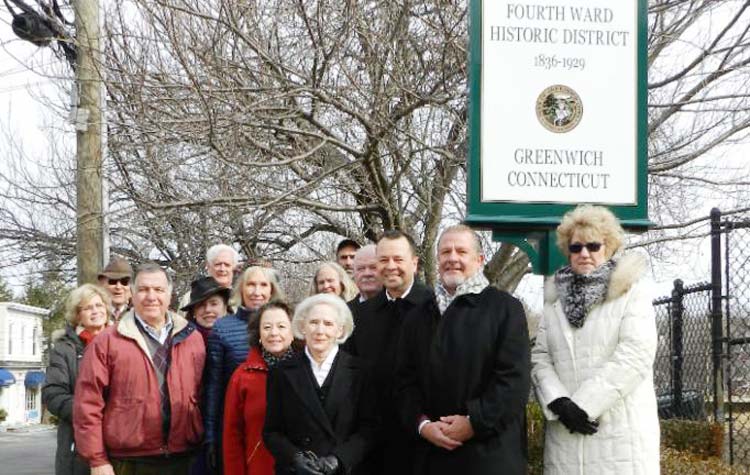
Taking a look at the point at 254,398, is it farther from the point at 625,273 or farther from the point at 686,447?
the point at 686,447

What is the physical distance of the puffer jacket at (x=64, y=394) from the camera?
6590 millimetres

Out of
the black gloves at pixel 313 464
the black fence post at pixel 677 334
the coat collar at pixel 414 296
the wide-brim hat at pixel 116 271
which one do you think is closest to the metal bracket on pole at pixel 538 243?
the coat collar at pixel 414 296

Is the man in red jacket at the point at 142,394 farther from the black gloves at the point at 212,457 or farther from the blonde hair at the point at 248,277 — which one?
the blonde hair at the point at 248,277

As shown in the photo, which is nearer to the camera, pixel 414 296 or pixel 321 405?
pixel 321 405

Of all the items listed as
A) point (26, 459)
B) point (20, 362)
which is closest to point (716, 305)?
point (26, 459)

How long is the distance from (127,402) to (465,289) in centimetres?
202

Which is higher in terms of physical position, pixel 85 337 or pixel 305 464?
pixel 85 337

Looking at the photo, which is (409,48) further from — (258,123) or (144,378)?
(144,378)

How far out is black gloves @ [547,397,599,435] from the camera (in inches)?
179

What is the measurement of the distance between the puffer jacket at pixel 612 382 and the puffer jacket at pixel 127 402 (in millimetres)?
2054

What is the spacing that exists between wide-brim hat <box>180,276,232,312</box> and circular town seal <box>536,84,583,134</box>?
234 cm

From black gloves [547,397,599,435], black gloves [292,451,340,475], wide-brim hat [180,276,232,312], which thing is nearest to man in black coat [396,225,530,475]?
black gloves [547,397,599,435]

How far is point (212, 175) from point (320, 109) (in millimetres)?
1009

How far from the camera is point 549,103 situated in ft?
18.0
